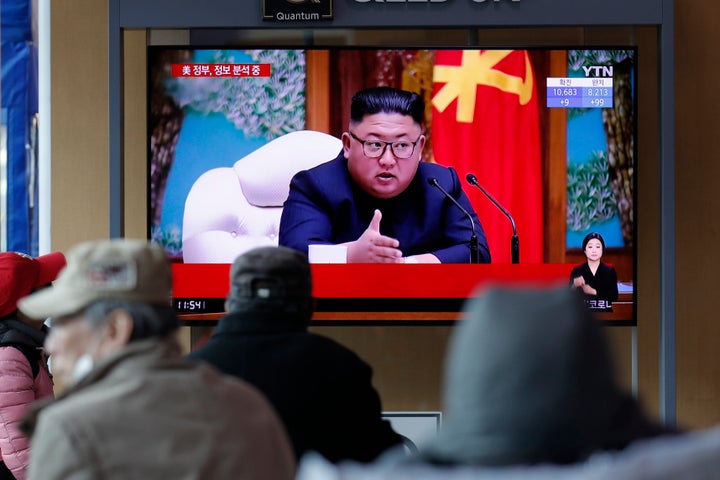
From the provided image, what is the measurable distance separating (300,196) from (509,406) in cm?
386

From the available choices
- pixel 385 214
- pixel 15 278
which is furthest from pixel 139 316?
pixel 385 214

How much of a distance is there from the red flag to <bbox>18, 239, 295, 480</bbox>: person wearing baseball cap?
329cm

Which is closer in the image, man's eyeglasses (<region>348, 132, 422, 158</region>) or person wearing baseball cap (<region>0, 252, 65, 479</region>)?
person wearing baseball cap (<region>0, 252, 65, 479</region>)

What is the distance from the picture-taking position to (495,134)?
5137 millimetres

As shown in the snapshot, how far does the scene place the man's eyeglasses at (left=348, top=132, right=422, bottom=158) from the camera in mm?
5117

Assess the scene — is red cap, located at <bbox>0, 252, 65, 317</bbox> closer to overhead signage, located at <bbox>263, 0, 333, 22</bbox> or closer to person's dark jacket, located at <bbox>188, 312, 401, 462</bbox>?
person's dark jacket, located at <bbox>188, 312, 401, 462</bbox>

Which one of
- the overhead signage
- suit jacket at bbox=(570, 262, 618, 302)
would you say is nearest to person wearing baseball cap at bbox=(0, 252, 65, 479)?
the overhead signage

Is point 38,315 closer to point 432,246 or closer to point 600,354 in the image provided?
point 600,354

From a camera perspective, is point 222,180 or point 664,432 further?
point 222,180

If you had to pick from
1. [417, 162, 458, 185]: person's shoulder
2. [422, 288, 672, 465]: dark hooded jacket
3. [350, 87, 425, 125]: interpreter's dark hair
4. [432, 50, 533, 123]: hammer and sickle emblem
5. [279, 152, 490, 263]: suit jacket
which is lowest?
[422, 288, 672, 465]: dark hooded jacket

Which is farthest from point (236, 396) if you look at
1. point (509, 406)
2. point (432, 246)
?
point (432, 246)

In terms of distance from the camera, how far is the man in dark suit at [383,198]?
5.06 meters

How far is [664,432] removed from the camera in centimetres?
163

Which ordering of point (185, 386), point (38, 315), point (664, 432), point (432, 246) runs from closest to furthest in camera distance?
point (664, 432) < point (185, 386) < point (38, 315) < point (432, 246)
